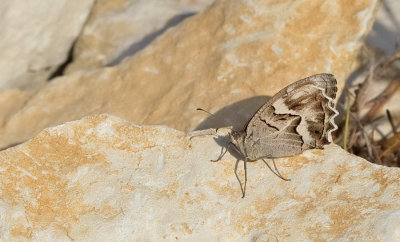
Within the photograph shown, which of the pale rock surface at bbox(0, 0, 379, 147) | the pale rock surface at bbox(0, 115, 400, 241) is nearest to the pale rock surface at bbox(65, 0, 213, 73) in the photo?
the pale rock surface at bbox(0, 0, 379, 147)

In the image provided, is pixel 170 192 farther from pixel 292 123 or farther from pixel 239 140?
pixel 292 123

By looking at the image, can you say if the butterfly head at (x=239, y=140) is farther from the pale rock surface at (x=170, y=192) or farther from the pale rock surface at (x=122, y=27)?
the pale rock surface at (x=122, y=27)

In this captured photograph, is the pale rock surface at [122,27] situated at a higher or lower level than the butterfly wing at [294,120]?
lower

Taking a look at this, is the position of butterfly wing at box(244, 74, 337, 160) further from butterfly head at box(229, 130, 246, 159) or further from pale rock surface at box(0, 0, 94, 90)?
pale rock surface at box(0, 0, 94, 90)

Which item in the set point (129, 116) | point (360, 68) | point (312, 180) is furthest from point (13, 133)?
point (360, 68)

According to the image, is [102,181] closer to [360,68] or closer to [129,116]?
[129,116]

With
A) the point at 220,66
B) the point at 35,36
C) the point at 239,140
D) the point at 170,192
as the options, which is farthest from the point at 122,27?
the point at 170,192

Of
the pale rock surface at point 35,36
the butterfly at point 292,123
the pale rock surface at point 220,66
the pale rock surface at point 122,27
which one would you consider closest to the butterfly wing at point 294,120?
the butterfly at point 292,123
